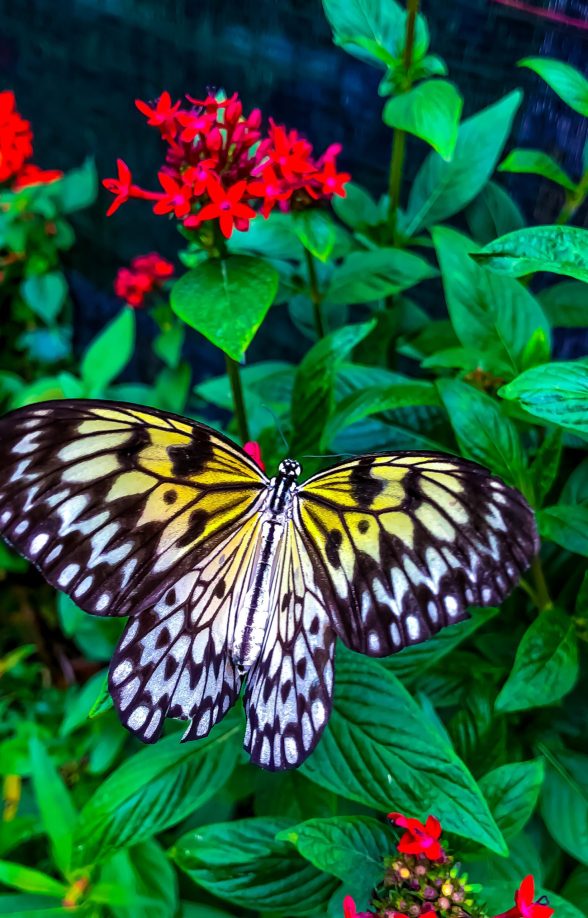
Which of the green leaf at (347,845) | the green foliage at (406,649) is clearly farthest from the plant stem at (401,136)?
the green leaf at (347,845)

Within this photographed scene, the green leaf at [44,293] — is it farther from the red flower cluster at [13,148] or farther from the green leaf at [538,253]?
the green leaf at [538,253]

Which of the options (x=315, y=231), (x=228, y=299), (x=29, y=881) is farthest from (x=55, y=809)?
(x=315, y=231)

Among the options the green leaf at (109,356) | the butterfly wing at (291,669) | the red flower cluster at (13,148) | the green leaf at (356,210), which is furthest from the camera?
the red flower cluster at (13,148)

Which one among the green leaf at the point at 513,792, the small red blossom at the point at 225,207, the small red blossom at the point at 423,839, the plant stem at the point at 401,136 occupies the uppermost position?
the plant stem at the point at 401,136

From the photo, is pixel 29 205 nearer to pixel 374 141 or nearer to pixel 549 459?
pixel 374 141

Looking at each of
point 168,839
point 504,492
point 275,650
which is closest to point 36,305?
point 168,839

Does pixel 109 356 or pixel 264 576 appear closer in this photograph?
pixel 264 576

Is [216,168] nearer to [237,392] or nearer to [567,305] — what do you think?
[237,392]
